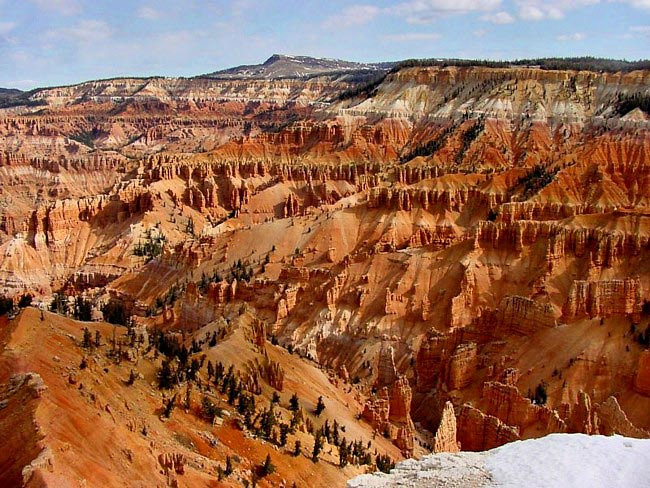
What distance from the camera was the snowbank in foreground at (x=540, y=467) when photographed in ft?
59.5

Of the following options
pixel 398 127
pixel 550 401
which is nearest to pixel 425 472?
pixel 550 401

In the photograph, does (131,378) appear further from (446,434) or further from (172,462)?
(446,434)

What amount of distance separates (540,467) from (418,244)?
5726 centimetres

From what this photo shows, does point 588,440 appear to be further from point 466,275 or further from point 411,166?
point 411,166

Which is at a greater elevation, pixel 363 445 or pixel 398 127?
pixel 398 127

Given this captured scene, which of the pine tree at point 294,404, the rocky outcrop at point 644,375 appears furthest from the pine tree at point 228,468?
the rocky outcrop at point 644,375

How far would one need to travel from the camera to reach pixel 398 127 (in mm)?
141875

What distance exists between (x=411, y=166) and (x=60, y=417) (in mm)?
99905

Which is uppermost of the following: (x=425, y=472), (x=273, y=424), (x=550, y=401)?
(x=425, y=472)

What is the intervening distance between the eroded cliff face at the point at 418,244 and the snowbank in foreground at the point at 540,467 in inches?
316

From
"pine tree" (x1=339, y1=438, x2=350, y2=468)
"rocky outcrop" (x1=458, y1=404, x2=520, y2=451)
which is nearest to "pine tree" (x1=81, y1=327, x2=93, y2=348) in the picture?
"pine tree" (x1=339, y1=438, x2=350, y2=468)

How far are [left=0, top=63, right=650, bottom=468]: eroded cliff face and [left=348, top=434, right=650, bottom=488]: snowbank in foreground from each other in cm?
804

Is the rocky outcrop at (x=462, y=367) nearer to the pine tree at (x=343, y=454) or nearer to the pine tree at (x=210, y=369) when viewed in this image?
the pine tree at (x=343, y=454)

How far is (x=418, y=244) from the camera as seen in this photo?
7581 cm
